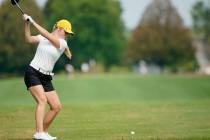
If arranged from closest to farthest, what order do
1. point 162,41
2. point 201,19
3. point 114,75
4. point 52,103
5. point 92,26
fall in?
point 52,103, point 114,75, point 162,41, point 92,26, point 201,19

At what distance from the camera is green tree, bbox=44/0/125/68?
112375 mm

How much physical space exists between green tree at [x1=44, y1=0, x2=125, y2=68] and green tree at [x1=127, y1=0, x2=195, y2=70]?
19.9 feet

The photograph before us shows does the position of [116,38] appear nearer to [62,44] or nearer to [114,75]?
[114,75]

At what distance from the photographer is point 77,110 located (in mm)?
21578

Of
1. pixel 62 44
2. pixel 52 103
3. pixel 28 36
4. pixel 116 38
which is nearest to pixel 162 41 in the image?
pixel 116 38

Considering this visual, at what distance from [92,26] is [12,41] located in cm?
2861

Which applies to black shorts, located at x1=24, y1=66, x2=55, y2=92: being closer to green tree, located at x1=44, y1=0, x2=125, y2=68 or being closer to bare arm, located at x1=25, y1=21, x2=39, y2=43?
bare arm, located at x1=25, y1=21, x2=39, y2=43

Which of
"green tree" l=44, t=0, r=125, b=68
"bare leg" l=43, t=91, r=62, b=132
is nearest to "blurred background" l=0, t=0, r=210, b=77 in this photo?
"green tree" l=44, t=0, r=125, b=68

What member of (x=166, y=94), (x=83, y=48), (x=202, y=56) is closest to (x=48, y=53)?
(x=166, y=94)

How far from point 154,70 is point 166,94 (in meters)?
73.9

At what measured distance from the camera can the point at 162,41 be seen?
104 metres

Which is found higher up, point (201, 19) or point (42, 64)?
point (201, 19)

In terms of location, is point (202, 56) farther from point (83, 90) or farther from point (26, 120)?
point (26, 120)

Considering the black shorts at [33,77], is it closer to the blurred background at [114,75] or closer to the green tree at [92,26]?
the blurred background at [114,75]
